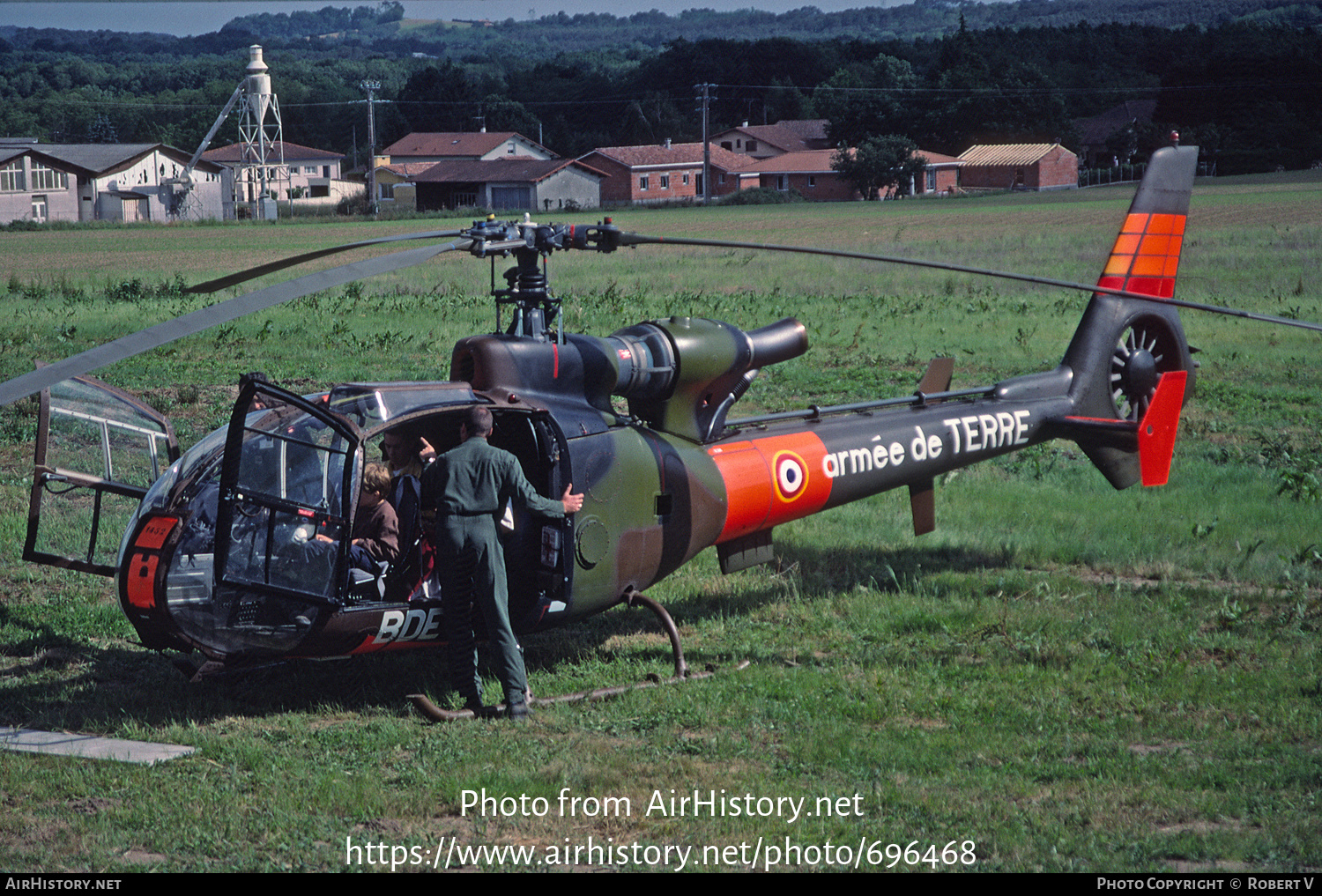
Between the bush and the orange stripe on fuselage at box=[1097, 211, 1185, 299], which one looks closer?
the orange stripe on fuselage at box=[1097, 211, 1185, 299]

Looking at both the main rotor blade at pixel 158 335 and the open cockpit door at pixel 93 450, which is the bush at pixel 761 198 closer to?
the open cockpit door at pixel 93 450

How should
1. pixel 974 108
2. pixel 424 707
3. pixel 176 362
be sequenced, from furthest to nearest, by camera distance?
pixel 974 108 < pixel 176 362 < pixel 424 707

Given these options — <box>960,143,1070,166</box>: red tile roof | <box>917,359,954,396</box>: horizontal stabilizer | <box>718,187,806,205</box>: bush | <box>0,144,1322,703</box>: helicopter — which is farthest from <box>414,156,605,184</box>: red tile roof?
<box>0,144,1322,703</box>: helicopter

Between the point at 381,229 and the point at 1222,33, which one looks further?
the point at 1222,33

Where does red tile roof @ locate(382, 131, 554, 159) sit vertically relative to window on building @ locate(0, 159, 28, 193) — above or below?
above

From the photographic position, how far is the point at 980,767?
7.04 meters

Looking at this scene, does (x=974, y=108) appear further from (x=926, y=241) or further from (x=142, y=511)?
(x=142, y=511)

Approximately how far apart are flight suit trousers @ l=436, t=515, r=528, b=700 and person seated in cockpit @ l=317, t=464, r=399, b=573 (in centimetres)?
50

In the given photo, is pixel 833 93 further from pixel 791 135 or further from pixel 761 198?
pixel 761 198

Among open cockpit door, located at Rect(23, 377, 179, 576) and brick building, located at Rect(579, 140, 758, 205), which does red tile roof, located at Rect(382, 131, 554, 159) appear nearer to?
brick building, located at Rect(579, 140, 758, 205)

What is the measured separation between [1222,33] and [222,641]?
413 ft

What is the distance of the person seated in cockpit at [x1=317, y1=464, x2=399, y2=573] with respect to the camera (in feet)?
25.5

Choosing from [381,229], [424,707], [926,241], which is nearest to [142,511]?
[424,707]

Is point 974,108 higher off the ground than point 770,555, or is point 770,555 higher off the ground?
point 974,108
